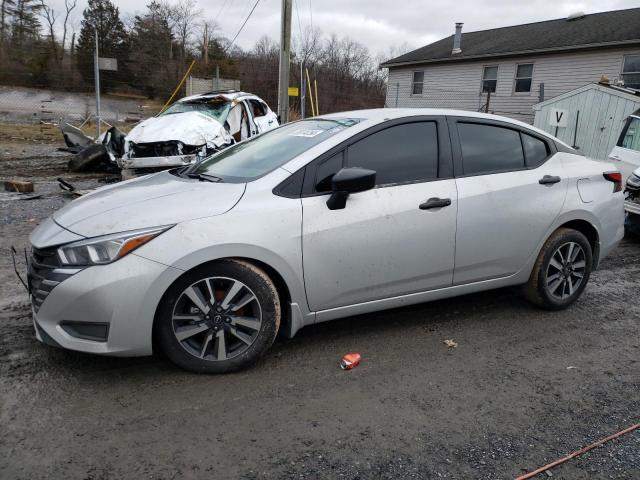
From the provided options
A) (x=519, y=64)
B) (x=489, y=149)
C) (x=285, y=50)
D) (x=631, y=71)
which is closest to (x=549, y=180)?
(x=489, y=149)

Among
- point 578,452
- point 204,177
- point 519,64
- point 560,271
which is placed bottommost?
point 578,452

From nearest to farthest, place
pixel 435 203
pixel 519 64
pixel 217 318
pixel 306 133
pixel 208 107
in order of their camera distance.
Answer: pixel 217 318, pixel 435 203, pixel 306 133, pixel 208 107, pixel 519 64

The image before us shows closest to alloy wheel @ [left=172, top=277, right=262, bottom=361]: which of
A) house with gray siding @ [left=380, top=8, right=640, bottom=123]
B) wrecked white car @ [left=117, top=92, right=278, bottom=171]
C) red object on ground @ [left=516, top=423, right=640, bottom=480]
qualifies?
red object on ground @ [left=516, top=423, right=640, bottom=480]

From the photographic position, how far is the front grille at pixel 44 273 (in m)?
2.82

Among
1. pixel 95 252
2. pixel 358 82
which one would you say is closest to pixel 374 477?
pixel 95 252

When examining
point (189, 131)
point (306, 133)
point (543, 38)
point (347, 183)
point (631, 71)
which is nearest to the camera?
point (347, 183)

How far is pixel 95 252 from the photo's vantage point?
283cm

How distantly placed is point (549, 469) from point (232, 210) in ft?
7.03

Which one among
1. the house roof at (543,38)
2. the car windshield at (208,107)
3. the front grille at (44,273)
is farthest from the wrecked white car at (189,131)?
the house roof at (543,38)

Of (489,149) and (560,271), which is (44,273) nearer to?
(489,149)

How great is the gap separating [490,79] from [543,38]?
8.92 ft

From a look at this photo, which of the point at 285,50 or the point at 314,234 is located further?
the point at 285,50

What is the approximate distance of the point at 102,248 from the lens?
2.83 m

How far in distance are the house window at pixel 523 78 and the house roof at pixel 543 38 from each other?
2.39 ft
